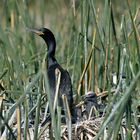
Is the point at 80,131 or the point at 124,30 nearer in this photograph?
the point at 80,131

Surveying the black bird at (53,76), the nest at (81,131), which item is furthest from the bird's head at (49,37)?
the nest at (81,131)

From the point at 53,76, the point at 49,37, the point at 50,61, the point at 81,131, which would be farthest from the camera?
the point at 49,37

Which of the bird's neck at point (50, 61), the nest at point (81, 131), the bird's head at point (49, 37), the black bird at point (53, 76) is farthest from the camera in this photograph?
the bird's head at point (49, 37)

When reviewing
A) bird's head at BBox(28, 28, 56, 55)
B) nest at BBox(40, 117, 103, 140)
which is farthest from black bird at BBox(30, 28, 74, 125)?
nest at BBox(40, 117, 103, 140)

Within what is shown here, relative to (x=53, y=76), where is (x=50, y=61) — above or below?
above

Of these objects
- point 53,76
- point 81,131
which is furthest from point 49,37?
point 81,131

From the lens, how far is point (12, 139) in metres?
4.21

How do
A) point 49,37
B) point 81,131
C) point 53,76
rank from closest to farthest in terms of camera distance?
1. point 81,131
2. point 53,76
3. point 49,37

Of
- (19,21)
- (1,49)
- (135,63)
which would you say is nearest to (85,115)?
(135,63)

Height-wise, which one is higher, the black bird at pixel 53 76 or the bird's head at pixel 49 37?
the bird's head at pixel 49 37

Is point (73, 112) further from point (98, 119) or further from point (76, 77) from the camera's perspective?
point (76, 77)

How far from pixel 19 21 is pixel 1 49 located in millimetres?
1349

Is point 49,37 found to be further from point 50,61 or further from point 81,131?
point 81,131

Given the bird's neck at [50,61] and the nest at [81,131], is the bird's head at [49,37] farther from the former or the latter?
the nest at [81,131]
